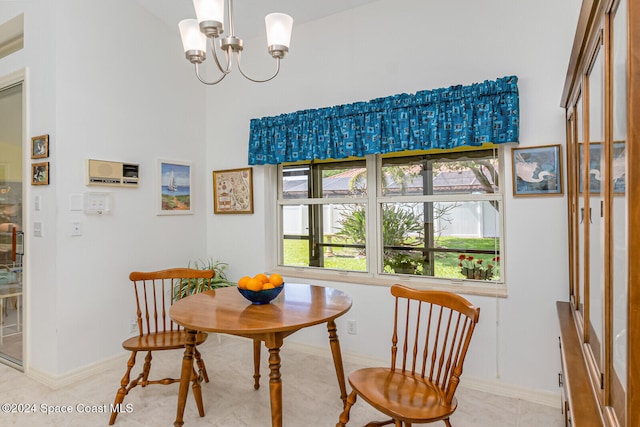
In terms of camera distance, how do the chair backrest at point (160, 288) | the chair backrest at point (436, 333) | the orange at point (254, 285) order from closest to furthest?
the chair backrest at point (436, 333)
the orange at point (254, 285)
the chair backrest at point (160, 288)

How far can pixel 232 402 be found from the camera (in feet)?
8.21

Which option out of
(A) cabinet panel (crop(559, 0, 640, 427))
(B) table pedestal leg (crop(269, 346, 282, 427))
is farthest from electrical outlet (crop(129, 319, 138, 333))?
(A) cabinet panel (crop(559, 0, 640, 427))

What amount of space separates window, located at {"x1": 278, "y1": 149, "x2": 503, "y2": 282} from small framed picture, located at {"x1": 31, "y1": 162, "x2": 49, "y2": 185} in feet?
A: 6.15

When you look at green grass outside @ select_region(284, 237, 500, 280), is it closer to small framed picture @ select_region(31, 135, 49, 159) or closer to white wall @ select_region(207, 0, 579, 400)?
white wall @ select_region(207, 0, 579, 400)

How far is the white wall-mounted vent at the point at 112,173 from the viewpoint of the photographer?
2.93 meters

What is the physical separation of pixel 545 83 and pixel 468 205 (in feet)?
3.09

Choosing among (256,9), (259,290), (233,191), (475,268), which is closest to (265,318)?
(259,290)

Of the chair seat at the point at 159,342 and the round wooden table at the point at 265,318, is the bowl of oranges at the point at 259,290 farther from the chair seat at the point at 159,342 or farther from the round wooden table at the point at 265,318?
the chair seat at the point at 159,342

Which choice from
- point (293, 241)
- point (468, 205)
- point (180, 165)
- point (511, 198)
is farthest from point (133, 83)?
point (511, 198)

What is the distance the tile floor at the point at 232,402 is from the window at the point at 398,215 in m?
0.88

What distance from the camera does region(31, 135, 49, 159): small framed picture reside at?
2.77 metres

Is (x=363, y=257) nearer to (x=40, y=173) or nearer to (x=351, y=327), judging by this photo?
(x=351, y=327)

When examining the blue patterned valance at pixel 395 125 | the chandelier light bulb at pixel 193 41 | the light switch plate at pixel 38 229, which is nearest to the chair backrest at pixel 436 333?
the blue patterned valance at pixel 395 125

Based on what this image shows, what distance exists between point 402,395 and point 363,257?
164 cm
